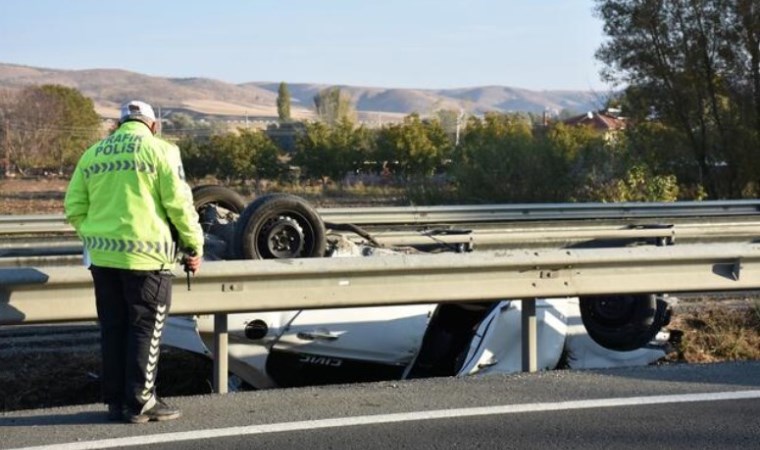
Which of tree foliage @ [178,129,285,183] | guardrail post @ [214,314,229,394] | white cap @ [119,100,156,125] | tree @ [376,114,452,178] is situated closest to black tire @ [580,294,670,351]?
guardrail post @ [214,314,229,394]

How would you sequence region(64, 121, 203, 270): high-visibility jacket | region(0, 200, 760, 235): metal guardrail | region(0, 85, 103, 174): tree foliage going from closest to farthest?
region(64, 121, 203, 270): high-visibility jacket < region(0, 200, 760, 235): metal guardrail < region(0, 85, 103, 174): tree foliage

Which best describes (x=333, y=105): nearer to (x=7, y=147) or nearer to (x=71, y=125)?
(x=71, y=125)

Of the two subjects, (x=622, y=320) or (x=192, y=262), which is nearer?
(x=192, y=262)

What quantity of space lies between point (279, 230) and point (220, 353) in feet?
7.79

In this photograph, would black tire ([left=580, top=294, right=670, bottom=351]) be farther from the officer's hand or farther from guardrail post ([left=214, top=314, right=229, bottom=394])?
the officer's hand

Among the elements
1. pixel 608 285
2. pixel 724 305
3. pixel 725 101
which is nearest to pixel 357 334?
pixel 608 285

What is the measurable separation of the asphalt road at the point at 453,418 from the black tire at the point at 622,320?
956mm

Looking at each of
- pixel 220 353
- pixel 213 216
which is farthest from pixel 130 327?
pixel 213 216

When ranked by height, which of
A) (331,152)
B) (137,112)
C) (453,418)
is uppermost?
(137,112)

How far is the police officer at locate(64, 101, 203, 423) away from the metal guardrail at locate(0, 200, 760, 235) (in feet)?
29.6

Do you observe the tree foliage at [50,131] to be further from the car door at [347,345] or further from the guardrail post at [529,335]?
the guardrail post at [529,335]

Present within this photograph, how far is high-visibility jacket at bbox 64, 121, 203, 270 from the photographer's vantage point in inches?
205

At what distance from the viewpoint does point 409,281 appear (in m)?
6.25

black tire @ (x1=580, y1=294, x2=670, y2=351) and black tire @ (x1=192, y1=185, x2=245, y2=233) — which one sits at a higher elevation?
black tire @ (x1=192, y1=185, x2=245, y2=233)
